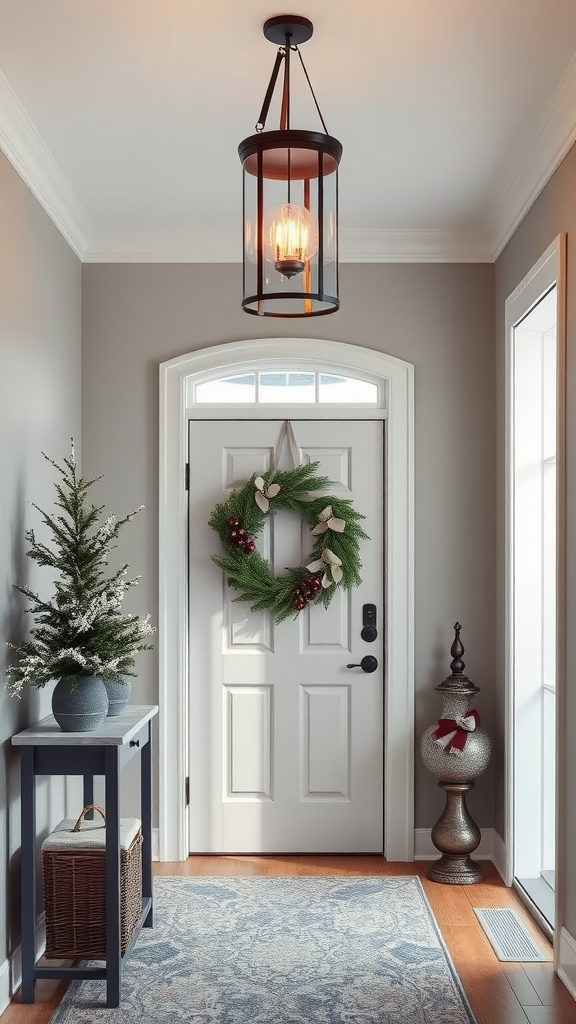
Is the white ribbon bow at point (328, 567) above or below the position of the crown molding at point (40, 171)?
below

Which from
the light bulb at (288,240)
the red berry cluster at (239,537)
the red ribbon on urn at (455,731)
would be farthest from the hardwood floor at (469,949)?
the light bulb at (288,240)

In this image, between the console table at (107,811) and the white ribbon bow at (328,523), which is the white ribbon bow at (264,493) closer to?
the white ribbon bow at (328,523)

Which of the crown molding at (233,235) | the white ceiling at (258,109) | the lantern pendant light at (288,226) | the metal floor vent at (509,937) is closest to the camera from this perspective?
the lantern pendant light at (288,226)

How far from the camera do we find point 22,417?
336cm

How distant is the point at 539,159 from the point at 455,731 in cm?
228

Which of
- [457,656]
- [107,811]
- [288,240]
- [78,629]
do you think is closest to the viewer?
[288,240]

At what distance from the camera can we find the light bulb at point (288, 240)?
2.46 meters

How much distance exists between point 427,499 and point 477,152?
1.56 metres

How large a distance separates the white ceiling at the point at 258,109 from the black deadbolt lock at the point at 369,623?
1.66 m

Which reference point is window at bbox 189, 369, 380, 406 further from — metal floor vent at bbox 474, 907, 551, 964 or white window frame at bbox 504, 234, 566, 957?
metal floor vent at bbox 474, 907, 551, 964

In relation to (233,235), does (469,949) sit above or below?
below

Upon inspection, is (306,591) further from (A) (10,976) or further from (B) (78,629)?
(A) (10,976)

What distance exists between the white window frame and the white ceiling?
33cm

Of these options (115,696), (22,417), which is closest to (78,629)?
(115,696)
